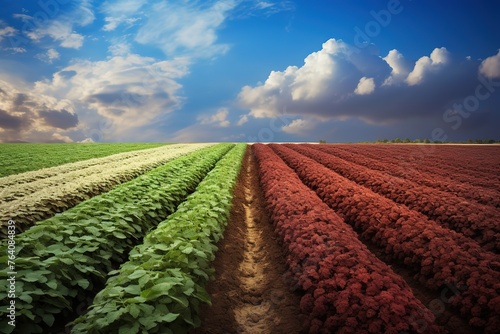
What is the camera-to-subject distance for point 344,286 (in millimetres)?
4508

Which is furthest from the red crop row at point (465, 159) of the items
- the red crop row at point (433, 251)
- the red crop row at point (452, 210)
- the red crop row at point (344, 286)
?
the red crop row at point (344, 286)

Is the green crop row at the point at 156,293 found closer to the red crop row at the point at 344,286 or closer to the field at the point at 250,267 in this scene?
the field at the point at 250,267

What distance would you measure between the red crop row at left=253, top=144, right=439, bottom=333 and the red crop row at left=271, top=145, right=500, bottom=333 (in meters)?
1.12

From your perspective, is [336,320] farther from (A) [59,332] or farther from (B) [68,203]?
(B) [68,203]

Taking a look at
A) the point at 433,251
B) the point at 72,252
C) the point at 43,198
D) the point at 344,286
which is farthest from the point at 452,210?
the point at 43,198

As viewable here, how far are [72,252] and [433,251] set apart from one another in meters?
6.77

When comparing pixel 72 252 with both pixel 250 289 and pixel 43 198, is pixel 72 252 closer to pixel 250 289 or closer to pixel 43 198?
pixel 250 289

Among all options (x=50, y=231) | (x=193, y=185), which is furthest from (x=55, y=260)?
(x=193, y=185)

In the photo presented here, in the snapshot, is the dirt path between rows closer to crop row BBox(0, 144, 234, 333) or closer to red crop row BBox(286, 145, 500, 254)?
crop row BBox(0, 144, 234, 333)

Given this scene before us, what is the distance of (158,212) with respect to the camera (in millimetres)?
9023

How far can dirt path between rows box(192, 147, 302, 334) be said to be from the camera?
5.01m

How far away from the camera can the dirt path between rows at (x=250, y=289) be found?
5012 mm

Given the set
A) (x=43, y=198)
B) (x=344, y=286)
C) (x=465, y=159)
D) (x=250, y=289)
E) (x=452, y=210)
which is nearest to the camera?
(x=344, y=286)

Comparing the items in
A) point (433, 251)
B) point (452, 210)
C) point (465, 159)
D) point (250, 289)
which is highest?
point (465, 159)
